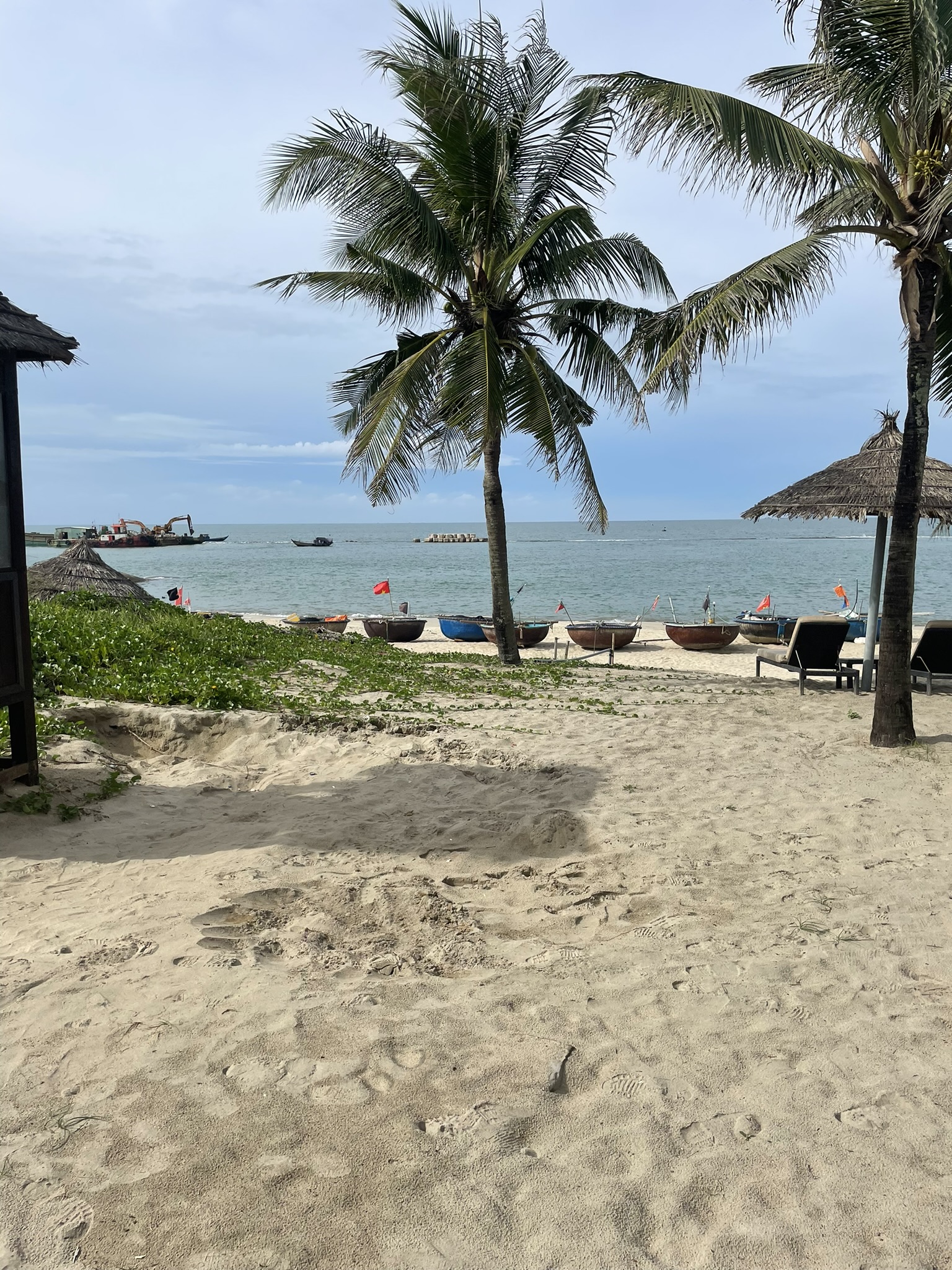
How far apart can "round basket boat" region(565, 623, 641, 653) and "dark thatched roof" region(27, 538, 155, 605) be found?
10.5m

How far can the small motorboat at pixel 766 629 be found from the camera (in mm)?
22453

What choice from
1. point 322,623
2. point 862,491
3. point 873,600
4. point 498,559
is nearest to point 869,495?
point 862,491

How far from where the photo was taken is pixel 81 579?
54.6 feet

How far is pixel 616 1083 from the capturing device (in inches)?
110

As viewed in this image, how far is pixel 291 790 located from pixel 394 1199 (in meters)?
3.88

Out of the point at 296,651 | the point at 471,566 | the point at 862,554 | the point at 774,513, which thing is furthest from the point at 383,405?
the point at 862,554

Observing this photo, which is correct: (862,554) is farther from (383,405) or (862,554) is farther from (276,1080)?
(276,1080)

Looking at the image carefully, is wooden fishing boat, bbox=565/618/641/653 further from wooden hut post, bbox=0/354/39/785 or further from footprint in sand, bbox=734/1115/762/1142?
footprint in sand, bbox=734/1115/762/1142

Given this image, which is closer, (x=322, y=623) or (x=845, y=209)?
(x=845, y=209)

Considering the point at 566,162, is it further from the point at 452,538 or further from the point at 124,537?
the point at 452,538

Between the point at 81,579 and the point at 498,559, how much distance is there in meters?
8.64

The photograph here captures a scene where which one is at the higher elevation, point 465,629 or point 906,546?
point 906,546

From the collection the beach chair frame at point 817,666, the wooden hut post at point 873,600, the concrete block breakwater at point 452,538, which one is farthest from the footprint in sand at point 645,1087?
the concrete block breakwater at point 452,538

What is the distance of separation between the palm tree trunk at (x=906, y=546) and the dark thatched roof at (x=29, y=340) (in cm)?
645
